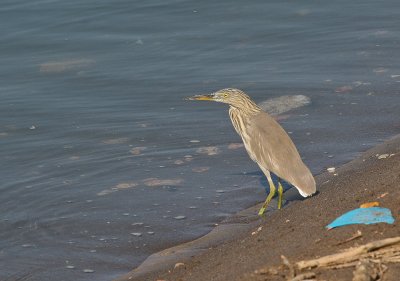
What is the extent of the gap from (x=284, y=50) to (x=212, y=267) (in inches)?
297

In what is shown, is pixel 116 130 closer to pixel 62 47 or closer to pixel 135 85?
pixel 135 85

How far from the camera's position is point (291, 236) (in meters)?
6.00

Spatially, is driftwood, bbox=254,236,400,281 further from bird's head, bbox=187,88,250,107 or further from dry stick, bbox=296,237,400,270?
bird's head, bbox=187,88,250,107

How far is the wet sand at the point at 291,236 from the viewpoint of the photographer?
5438mm

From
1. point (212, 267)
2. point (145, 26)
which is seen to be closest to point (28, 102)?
point (145, 26)

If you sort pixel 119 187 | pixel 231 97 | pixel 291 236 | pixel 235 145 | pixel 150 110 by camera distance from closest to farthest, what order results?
pixel 291 236
pixel 231 97
pixel 119 187
pixel 235 145
pixel 150 110

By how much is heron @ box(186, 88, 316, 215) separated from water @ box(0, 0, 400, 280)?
0.57m

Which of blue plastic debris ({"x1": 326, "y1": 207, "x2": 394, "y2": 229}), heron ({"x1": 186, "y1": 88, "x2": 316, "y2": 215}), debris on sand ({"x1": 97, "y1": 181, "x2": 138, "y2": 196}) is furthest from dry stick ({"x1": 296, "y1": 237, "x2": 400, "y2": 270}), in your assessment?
debris on sand ({"x1": 97, "y1": 181, "x2": 138, "y2": 196})

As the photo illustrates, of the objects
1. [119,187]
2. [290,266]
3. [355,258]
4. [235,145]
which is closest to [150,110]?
[235,145]

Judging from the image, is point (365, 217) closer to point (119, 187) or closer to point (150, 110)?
point (119, 187)

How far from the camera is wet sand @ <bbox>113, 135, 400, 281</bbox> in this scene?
5438 millimetres

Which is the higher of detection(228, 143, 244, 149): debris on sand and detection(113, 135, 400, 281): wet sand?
detection(113, 135, 400, 281): wet sand

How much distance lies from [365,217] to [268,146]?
224 centimetres

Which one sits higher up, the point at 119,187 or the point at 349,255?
the point at 349,255
